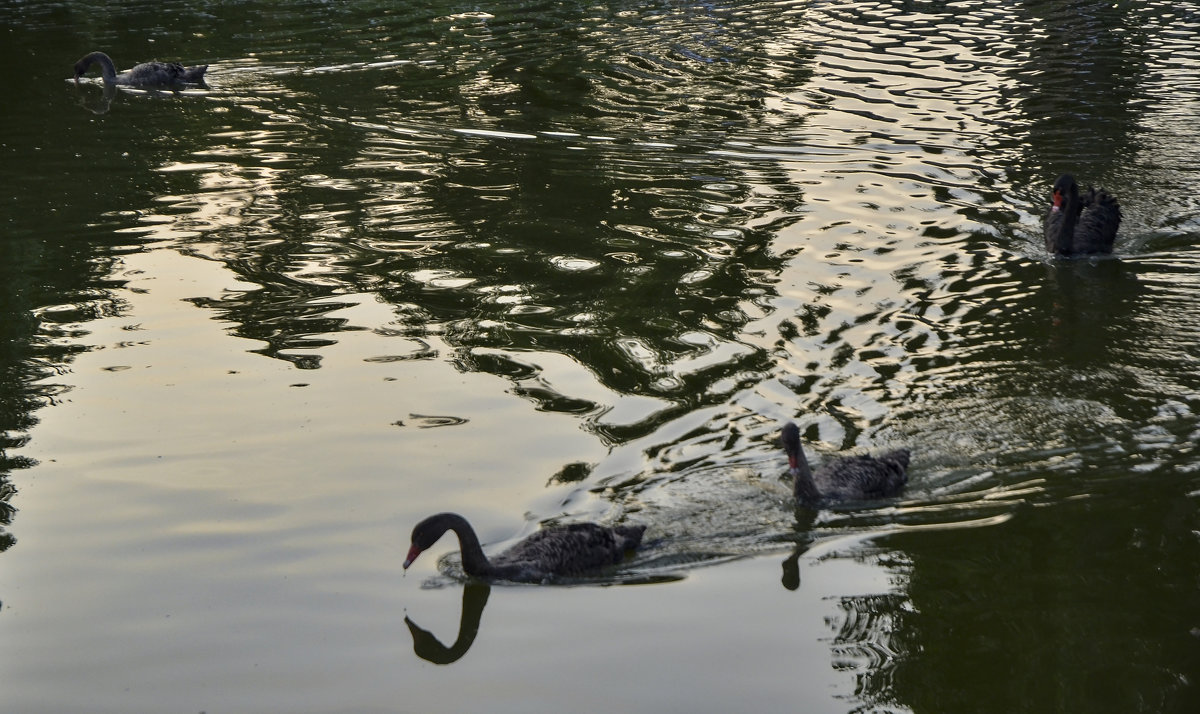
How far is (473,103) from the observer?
19.5 metres

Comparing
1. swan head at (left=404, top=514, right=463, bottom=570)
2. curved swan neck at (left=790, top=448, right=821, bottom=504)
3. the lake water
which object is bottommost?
the lake water

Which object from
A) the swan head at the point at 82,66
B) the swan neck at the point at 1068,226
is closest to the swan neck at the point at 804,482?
the swan neck at the point at 1068,226

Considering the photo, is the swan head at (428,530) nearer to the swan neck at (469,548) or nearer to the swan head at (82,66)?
the swan neck at (469,548)

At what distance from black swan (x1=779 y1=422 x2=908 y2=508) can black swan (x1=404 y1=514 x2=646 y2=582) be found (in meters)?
1.28

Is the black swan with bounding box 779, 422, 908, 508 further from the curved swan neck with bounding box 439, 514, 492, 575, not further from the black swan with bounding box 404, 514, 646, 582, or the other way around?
the curved swan neck with bounding box 439, 514, 492, 575

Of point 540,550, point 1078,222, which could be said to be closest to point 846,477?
point 540,550

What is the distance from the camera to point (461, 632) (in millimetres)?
7309

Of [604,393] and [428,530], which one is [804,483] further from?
[428,530]

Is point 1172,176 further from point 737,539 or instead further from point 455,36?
point 455,36

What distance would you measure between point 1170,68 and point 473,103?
10.3 metres

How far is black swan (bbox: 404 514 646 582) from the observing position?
294 inches

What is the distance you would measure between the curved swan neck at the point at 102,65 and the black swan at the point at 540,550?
16.1m

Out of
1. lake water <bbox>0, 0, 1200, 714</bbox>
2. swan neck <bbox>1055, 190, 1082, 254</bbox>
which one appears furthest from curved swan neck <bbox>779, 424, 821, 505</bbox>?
swan neck <bbox>1055, 190, 1082, 254</bbox>

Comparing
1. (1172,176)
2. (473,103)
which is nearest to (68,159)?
(473,103)
